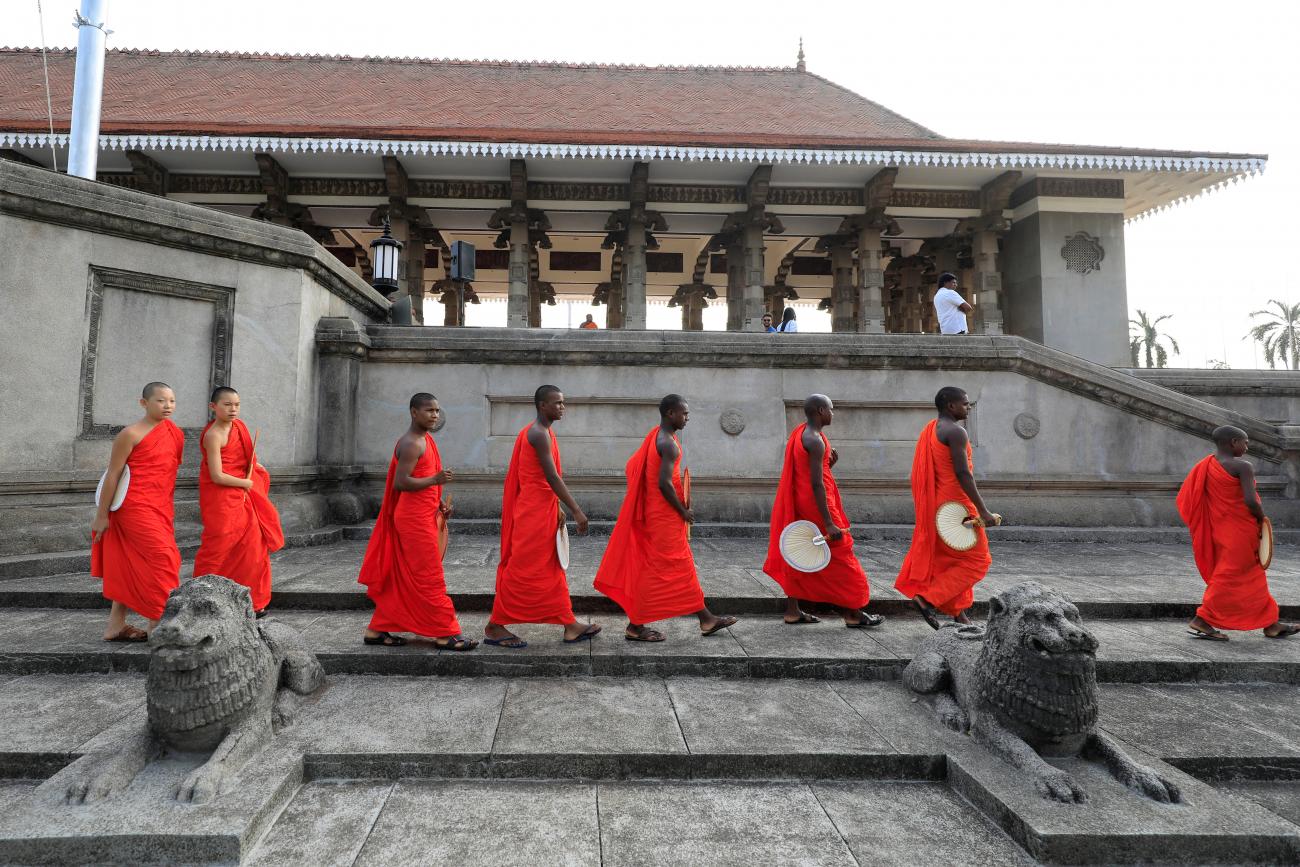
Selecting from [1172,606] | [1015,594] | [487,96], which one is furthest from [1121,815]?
[487,96]

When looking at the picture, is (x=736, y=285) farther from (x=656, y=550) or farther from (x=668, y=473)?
(x=656, y=550)

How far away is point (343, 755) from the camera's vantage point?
2.68 m

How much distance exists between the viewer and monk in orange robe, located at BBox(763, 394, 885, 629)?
4535 millimetres

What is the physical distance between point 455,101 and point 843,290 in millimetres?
9321

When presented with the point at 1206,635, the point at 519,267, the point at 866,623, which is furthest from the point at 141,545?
the point at 519,267

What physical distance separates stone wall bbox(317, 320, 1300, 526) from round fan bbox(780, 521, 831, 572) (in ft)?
11.0

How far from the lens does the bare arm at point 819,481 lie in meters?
4.53

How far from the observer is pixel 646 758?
2.74 metres

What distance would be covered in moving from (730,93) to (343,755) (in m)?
16.3

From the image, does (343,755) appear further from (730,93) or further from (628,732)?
(730,93)

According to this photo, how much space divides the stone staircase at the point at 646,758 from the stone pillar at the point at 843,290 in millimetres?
11748

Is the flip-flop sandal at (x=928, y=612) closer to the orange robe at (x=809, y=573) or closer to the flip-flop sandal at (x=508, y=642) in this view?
the orange robe at (x=809, y=573)

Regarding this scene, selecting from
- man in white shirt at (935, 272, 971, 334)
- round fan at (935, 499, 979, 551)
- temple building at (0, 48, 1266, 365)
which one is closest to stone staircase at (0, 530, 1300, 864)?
round fan at (935, 499, 979, 551)

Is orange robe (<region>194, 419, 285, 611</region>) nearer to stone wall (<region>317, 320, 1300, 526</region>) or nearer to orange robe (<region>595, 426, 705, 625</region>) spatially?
orange robe (<region>595, 426, 705, 625</region>)
